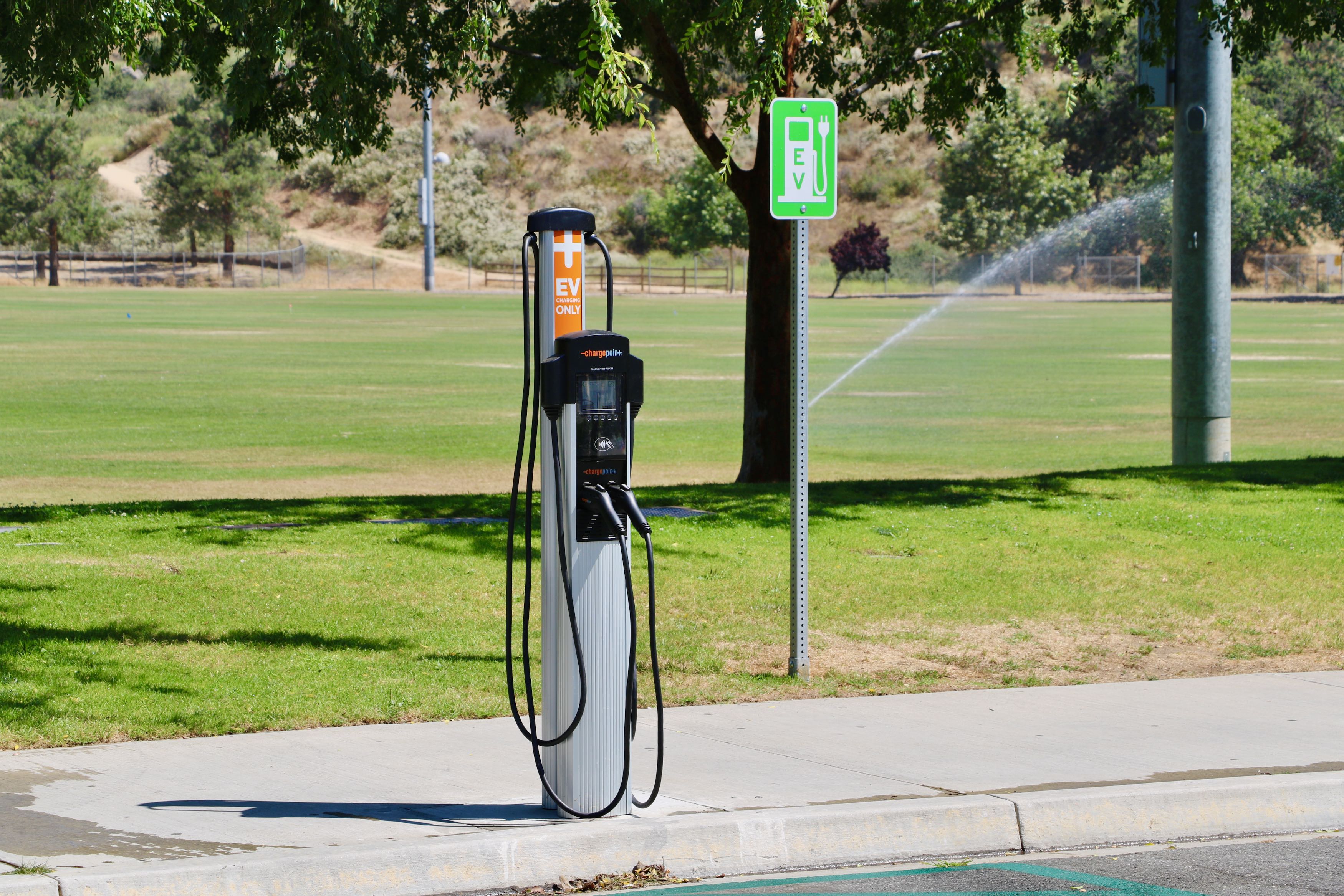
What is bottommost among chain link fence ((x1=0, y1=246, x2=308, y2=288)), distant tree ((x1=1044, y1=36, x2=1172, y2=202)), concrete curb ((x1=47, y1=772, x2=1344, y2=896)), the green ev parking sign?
concrete curb ((x1=47, y1=772, x2=1344, y2=896))

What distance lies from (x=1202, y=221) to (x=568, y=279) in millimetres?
12792

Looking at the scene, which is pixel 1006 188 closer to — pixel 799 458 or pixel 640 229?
pixel 640 229

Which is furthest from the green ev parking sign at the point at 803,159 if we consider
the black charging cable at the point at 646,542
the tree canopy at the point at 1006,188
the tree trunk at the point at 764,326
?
the tree canopy at the point at 1006,188

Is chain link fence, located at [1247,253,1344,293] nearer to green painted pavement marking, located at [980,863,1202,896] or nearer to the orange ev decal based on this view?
green painted pavement marking, located at [980,863,1202,896]

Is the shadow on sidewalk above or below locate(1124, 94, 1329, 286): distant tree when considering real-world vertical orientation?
below

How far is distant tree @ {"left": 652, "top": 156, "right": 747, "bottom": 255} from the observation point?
96750 mm

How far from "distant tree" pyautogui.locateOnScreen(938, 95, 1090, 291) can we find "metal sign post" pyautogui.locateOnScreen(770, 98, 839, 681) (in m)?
82.6

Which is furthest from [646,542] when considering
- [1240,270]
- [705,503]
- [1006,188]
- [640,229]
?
[640,229]

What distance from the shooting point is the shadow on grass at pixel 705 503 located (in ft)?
37.0

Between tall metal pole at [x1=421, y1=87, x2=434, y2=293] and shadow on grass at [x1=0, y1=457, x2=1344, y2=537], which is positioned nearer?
shadow on grass at [x1=0, y1=457, x2=1344, y2=537]

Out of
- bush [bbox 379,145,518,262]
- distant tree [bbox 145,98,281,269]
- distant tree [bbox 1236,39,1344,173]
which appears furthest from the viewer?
bush [bbox 379,145,518,262]

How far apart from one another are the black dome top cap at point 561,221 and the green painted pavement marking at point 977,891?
80.2 inches

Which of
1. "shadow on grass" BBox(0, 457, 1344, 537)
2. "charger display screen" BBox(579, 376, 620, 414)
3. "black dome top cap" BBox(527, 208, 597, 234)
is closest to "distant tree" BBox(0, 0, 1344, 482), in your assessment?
"shadow on grass" BBox(0, 457, 1344, 537)

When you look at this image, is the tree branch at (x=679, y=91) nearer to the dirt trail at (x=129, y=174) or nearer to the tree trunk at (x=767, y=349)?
the tree trunk at (x=767, y=349)
